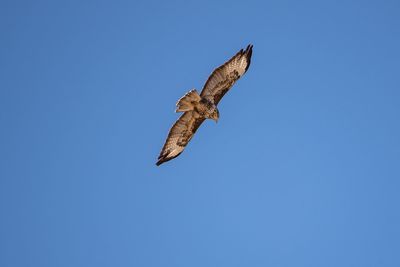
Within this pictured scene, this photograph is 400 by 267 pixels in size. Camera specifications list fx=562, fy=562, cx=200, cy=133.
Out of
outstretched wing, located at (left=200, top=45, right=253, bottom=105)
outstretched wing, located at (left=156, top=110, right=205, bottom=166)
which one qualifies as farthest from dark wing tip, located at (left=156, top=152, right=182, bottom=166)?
outstretched wing, located at (left=200, top=45, right=253, bottom=105)

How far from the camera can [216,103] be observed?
1330 cm

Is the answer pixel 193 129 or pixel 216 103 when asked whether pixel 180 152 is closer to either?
pixel 193 129

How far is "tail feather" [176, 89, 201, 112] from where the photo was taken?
12.7 meters

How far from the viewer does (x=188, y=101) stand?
1286 centimetres

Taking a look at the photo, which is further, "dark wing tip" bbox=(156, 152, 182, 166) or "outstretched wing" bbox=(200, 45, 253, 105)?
"dark wing tip" bbox=(156, 152, 182, 166)

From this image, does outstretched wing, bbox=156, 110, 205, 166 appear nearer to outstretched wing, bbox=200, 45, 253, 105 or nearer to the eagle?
the eagle

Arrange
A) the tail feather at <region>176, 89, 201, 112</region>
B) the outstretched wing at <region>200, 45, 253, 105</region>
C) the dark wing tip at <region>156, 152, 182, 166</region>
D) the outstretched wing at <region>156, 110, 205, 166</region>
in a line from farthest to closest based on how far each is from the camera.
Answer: the dark wing tip at <region>156, 152, 182, 166</region>
the outstretched wing at <region>156, 110, 205, 166</region>
the outstretched wing at <region>200, 45, 253, 105</region>
the tail feather at <region>176, 89, 201, 112</region>

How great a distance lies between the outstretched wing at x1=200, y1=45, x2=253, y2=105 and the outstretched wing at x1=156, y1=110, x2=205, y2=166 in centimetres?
78

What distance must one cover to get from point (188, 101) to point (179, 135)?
1.66m

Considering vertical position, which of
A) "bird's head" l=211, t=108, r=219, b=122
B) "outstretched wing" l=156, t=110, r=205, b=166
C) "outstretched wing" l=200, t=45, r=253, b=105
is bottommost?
"bird's head" l=211, t=108, r=219, b=122

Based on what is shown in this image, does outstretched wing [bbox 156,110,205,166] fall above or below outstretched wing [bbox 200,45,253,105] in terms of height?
below

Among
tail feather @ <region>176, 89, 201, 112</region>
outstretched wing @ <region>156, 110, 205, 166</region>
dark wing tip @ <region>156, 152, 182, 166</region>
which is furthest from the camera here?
dark wing tip @ <region>156, 152, 182, 166</region>

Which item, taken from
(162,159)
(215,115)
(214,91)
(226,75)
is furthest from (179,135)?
(226,75)

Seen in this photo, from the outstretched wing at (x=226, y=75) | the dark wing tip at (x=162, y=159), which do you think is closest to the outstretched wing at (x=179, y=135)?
the dark wing tip at (x=162, y=159)
